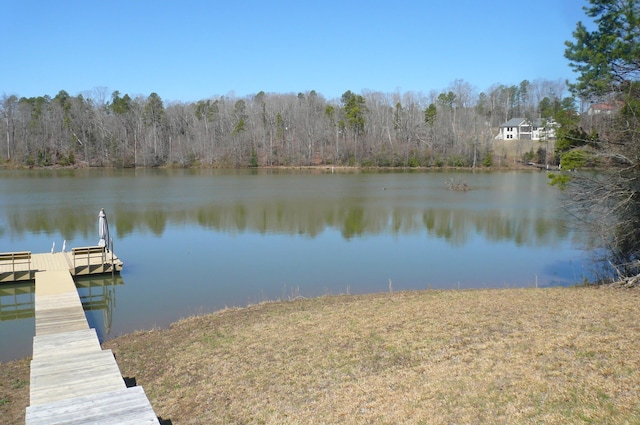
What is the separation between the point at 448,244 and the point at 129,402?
18.6m

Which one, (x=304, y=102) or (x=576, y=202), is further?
(x=304, y=102)

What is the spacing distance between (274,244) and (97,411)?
16.8 m

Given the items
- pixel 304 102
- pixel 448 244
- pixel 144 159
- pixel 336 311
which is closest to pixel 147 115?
pixel 144 159

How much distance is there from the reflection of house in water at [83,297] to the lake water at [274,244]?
0.24 ft

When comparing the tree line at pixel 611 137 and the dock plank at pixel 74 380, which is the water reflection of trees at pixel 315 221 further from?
the dock plank at pixel 74 380

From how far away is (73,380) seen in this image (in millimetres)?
7098

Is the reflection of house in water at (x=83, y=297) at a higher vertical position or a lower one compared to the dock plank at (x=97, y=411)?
lower

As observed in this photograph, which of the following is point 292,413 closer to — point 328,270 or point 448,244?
point 328,270

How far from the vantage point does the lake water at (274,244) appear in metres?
15.2

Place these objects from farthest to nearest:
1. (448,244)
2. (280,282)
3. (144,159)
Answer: (144,159) < (448,244) < (280,282)

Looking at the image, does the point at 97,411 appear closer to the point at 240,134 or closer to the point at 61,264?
the point at 61,264

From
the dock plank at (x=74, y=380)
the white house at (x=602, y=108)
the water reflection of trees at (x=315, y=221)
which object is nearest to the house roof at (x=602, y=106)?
the white house at (x=602, y=108)

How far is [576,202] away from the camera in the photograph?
531 inches

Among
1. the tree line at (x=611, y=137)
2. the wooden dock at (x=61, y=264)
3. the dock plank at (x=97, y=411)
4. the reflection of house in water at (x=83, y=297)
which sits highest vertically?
the tree line at (x=611, y=137)
